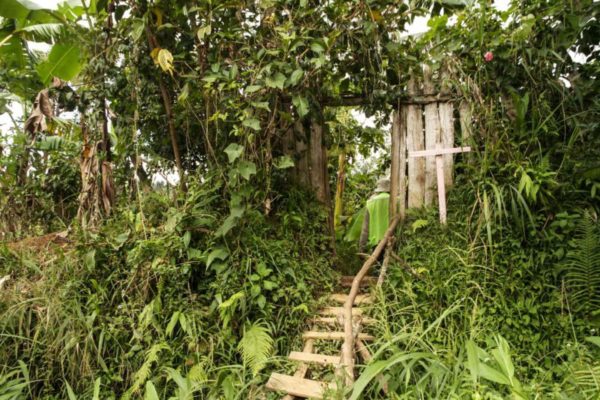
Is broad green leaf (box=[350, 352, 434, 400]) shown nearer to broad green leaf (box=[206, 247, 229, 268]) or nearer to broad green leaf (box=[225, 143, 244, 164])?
broad green leaf (box=[206, 247, 229, 268])

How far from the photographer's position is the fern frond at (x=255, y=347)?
2.92 meters

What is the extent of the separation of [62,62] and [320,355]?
4.55 metres

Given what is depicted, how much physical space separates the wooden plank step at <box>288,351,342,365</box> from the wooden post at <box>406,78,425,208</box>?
5.94 ft

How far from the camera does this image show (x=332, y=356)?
2992 millimetres

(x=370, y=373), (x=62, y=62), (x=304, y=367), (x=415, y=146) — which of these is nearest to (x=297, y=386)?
(x=304, y=367)

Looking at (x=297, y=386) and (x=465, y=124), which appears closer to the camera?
(x=297, y=386)

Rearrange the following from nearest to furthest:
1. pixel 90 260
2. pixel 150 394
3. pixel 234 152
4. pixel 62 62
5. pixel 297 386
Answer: pixel 150 394 → pixel 297 386 → pixel 234 152 → pixel 90 260 → pixel 62 62

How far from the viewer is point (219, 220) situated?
363cm

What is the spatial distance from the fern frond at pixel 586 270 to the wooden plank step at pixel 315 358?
1829 millimetres

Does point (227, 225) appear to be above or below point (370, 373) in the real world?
above

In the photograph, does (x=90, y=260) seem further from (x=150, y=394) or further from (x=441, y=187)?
(x=441, y=187)

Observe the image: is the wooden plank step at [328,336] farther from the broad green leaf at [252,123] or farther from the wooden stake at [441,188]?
the broad green leaf at [252,123]

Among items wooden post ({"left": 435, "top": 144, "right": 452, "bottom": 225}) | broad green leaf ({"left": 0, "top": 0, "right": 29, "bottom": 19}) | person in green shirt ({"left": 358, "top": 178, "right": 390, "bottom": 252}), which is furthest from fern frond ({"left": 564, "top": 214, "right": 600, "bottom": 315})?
broad green leaf ({"left": 0, "top": 0, "right": 29, "bottom": 19})

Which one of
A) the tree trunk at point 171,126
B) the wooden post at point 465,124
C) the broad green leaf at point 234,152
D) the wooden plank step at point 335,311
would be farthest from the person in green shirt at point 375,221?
the tree trunk at point 171,126
